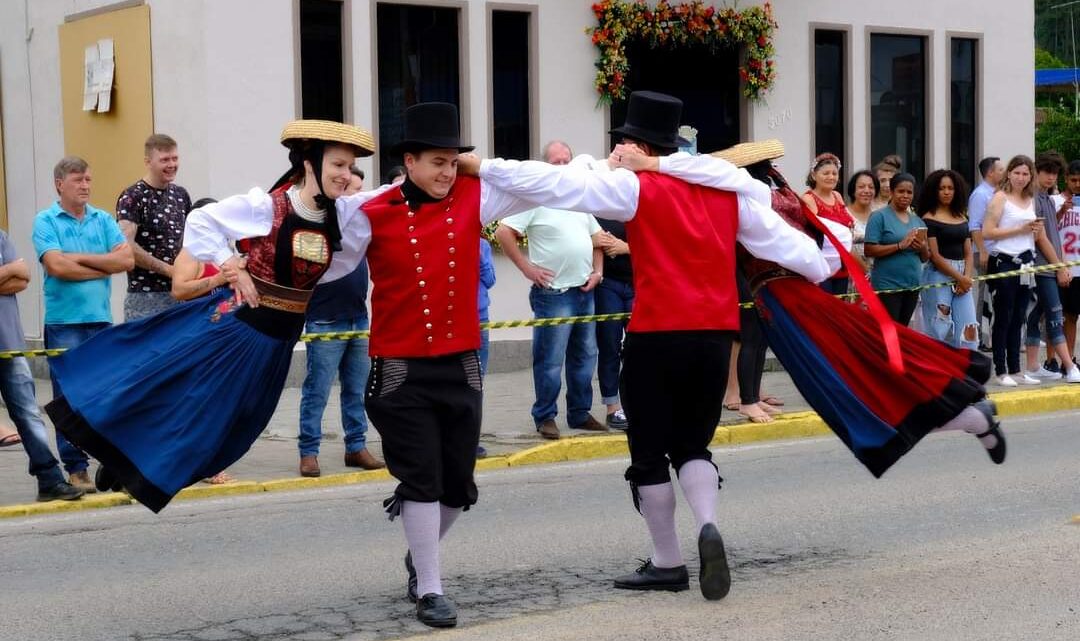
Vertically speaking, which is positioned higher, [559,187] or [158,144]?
[158,144]

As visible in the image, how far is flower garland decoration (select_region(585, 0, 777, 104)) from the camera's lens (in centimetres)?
1752

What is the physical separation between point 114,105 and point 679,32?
605cm

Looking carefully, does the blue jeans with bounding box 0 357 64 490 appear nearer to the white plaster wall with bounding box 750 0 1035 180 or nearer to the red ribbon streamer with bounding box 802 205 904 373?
the red ribbon streamer with bounding box 802 205 904 373

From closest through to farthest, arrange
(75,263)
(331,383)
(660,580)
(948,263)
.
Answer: (660,580)
(75,263)
(331,383)
(948,263)

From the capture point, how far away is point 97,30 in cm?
1664

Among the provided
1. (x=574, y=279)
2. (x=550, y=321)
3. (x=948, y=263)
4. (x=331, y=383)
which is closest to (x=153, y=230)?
(x=331, y=383)

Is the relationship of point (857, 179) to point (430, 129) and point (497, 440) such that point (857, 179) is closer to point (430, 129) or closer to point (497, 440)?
point (497, 440)

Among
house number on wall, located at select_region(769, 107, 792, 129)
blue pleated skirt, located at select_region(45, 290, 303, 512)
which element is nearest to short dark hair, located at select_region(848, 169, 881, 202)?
house number on wall, located at select_region(769, 107, 792, 129)

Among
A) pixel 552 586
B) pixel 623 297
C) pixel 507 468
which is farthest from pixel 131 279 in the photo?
pixel 552 586

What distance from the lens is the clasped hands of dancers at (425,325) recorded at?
251 inches

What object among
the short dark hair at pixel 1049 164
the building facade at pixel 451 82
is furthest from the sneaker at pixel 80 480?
the short dark hair at pixel 1049 164

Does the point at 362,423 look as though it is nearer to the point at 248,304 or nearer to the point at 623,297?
the point at 623,297

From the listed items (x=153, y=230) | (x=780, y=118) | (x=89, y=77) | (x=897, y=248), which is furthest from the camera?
(x=780, y=118)

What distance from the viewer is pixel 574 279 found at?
38.7 ft
